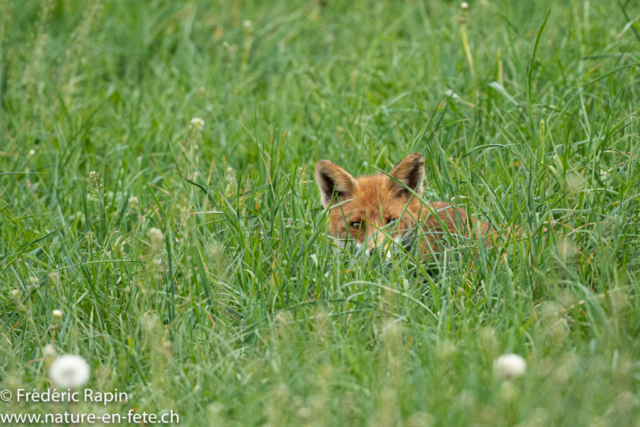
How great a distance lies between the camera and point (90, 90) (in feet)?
23.1

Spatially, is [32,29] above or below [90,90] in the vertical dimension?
above

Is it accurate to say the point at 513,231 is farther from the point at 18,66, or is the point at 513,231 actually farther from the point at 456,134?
the point at 18,66

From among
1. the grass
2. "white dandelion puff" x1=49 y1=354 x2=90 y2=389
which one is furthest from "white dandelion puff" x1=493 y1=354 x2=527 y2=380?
"white dandelion puff" x1=49 y1=354 x2=90 y2=389

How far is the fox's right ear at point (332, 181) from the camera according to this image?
14.9 feet

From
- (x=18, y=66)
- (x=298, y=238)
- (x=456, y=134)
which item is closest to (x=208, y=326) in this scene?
(x=298, y=238)

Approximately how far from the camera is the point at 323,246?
3.89 metres

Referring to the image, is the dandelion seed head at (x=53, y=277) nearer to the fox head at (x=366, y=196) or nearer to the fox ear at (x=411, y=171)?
the fox head at (x=366, y=196)

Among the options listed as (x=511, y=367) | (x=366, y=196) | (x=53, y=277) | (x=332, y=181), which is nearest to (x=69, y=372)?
(x=53, y=277)

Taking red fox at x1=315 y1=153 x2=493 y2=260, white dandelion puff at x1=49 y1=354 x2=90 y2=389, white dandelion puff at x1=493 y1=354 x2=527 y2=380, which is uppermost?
white dandelion puff at x1=49 y1=354 x2=90 y2=389

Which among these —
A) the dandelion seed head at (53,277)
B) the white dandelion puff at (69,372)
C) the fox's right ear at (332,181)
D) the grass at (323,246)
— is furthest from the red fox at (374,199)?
the white dandelion puff at (69,372)

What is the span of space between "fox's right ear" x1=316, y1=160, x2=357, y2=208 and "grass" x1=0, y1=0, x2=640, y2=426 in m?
0.12

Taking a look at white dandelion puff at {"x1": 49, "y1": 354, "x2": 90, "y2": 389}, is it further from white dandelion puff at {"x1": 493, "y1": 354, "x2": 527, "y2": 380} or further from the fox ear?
the fox ear

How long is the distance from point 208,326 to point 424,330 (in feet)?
3.63

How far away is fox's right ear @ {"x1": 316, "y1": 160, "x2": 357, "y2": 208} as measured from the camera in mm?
4531
